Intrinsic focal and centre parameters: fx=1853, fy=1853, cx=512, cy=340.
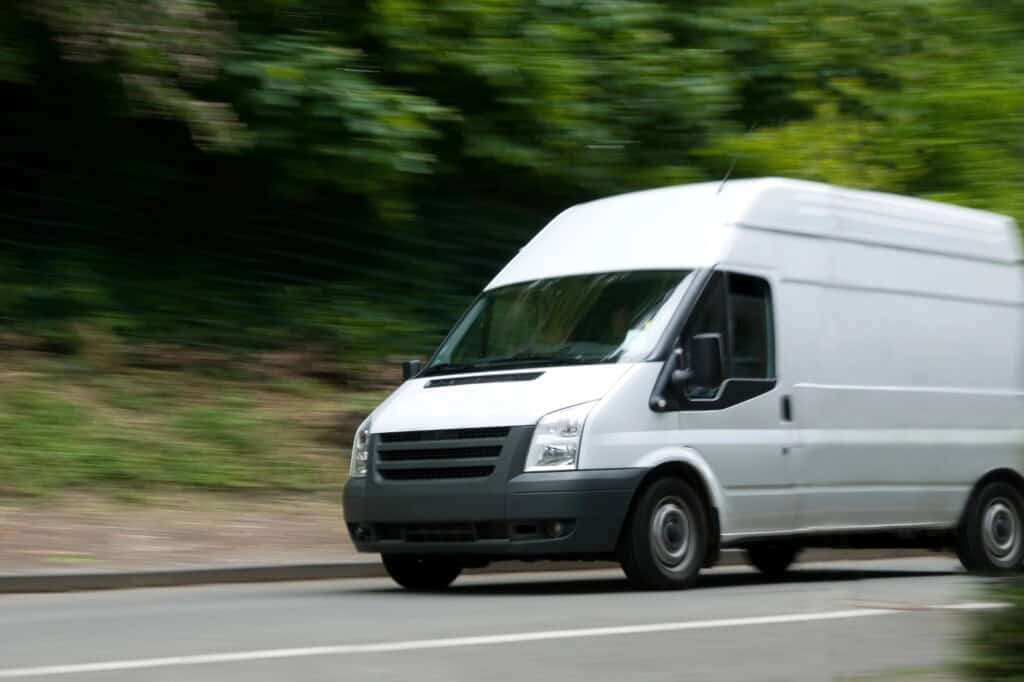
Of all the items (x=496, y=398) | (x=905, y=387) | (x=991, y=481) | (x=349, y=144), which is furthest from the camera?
(x=349, y=144)

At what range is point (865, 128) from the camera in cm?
2170

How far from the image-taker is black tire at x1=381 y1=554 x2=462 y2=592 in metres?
11.1

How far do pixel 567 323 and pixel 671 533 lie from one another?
1379 millimetres

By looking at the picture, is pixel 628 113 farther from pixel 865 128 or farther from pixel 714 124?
pixel 865 128

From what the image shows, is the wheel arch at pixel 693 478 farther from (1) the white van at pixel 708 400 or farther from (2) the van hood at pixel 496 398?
(2) the van hood at pixel 496 398

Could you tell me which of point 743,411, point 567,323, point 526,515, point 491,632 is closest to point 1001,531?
point 743,411

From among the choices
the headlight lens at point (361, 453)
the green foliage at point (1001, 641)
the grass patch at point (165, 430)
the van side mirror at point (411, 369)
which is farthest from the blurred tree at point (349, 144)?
the green foliage at point (1001, 641)

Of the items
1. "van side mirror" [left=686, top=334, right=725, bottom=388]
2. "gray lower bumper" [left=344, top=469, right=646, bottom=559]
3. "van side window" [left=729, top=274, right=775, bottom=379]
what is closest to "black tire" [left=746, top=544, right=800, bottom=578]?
"van side window" [left=729, top=274, right=775, bottom=379]

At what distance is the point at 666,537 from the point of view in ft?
33.9

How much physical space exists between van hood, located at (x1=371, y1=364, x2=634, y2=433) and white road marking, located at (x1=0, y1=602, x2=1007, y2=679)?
1.96 metres

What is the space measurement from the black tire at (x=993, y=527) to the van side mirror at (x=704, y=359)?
2.82 m

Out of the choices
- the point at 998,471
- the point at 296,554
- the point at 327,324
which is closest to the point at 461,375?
the point at 296,554

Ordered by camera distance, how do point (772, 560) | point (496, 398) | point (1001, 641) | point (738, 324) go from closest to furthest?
point (1001, 641), point (496, 398), point (738, 324), point (772, 560)

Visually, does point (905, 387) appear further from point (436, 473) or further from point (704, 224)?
point (436, 473)
